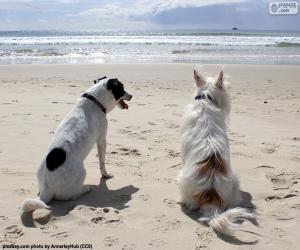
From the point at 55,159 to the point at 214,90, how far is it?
188 cm

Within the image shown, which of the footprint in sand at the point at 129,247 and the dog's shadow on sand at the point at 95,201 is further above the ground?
the dog's shadow on sand at the point at 95,201

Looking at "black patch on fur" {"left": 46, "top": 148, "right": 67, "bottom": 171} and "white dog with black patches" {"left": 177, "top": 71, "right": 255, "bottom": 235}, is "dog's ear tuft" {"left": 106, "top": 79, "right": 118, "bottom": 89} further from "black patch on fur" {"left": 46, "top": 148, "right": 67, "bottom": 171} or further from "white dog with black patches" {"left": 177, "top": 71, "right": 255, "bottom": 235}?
"black patch on fur" {"left": 46, "top": 148, "right": 67, "bottom": 171}

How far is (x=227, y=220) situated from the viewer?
361 cm

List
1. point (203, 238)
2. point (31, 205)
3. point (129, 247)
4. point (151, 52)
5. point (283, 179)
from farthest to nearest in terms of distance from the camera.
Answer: point (151, 52) → point (283, 179) → point (31, 205) → point (203, 238) → point (129, 247)

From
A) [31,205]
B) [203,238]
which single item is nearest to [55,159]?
[31,205]

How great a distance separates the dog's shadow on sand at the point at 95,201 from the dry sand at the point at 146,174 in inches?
0.4

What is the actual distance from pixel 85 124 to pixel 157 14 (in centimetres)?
7520

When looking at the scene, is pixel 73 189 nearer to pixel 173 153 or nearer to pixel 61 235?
pixel 61 235

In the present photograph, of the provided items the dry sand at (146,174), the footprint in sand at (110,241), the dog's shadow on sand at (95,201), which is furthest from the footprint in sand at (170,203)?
the footprint in sand at (110,241)

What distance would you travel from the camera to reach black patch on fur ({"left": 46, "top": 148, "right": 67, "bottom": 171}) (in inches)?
164

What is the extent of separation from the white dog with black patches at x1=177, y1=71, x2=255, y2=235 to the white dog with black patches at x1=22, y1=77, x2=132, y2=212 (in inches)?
41.7

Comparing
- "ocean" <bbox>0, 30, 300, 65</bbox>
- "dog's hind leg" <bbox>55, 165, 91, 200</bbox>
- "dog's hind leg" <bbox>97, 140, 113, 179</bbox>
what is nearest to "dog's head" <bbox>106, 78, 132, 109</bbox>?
"dog's hind leg" <bbox>97, 140, 113, 179</bbox>

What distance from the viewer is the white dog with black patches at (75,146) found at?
4176 millimetres

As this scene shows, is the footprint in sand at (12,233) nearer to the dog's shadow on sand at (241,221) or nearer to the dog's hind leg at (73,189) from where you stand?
the dog's hind leg at (73,189)
